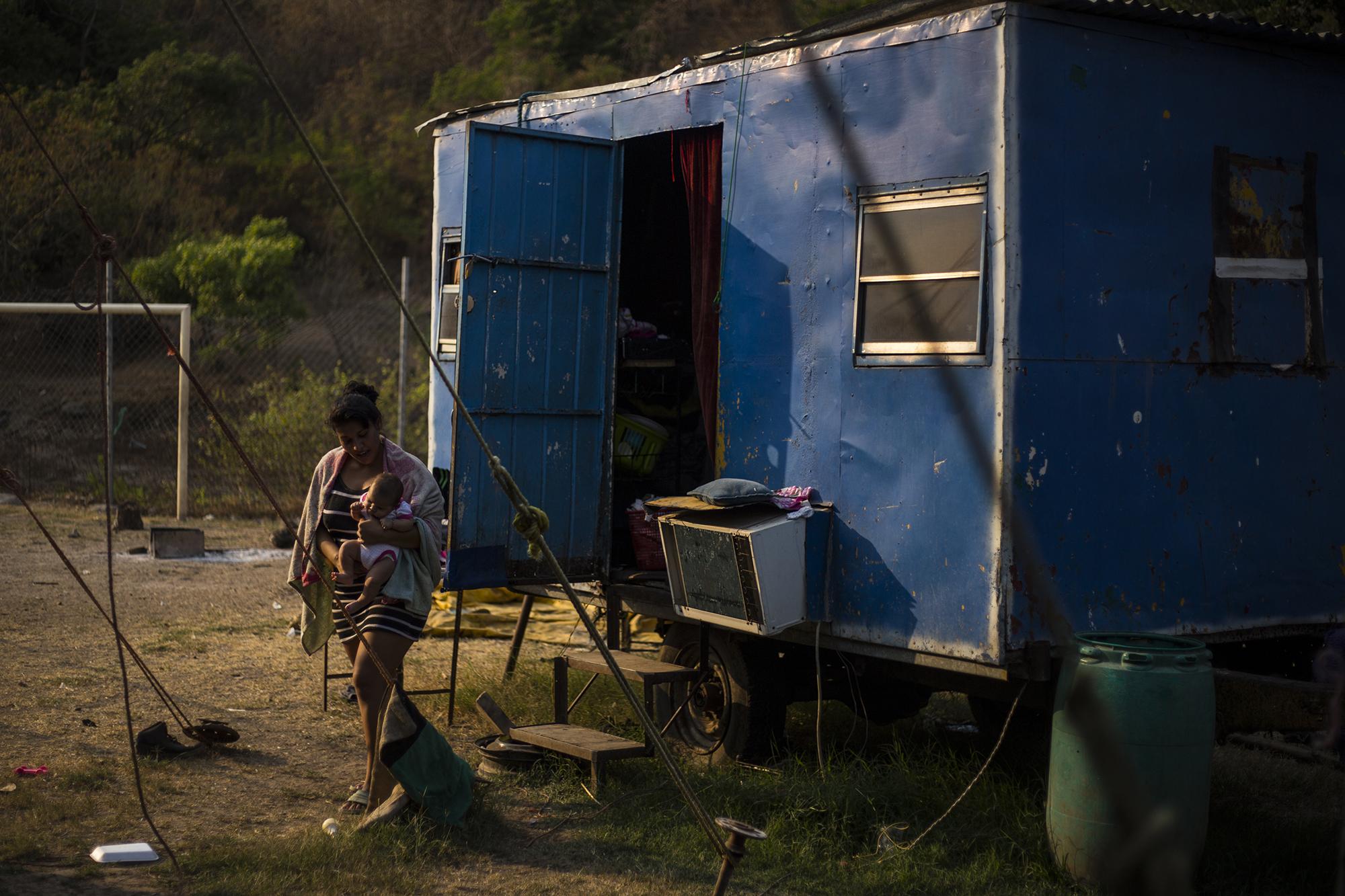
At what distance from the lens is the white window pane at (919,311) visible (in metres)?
5.02

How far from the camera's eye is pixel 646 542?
6.70 meters

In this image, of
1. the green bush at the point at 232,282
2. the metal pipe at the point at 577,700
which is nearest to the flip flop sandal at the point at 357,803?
the metal pipe at the point at 577,700

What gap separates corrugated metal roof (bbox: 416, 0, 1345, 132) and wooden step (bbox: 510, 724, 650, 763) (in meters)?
2.88

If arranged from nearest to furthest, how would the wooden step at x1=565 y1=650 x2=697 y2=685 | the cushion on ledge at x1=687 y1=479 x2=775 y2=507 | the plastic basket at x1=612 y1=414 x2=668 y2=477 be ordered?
the cushion on ledge at x1=687 y1=479 x2=775 y2=507, the wooden step at x1=565 y1=650 x2=697 y2=685, the plastic basket at x1=612 y1=414 x2=668 y2=477

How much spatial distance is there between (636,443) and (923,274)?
2277mm

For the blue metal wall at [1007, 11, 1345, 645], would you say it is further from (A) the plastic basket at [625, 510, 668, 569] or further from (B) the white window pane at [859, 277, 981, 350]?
(A) the plastic basket at [625, 510, 668, 569]

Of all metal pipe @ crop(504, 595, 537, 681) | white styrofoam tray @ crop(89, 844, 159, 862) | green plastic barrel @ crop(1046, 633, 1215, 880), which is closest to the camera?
green plastic barrel @ crop(1046, 633, 1215, 880)

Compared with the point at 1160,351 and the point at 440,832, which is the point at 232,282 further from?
the point at 1160,351

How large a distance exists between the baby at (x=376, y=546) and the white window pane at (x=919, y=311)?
2017mm

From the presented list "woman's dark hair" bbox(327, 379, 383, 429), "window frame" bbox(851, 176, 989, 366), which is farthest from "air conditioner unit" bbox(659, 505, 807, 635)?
"woman's dark hair" bbox(327, 379, 383, 429)

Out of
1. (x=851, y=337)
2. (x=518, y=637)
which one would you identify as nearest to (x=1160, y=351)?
(x=851, y=337)

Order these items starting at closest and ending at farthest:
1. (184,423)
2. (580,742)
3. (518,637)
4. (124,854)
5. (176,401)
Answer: (124,854), (580,742), (518,637), (184,423), (176,401)

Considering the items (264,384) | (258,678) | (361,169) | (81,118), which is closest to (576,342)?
(258,678)

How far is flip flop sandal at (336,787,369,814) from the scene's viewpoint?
16.5 feet
